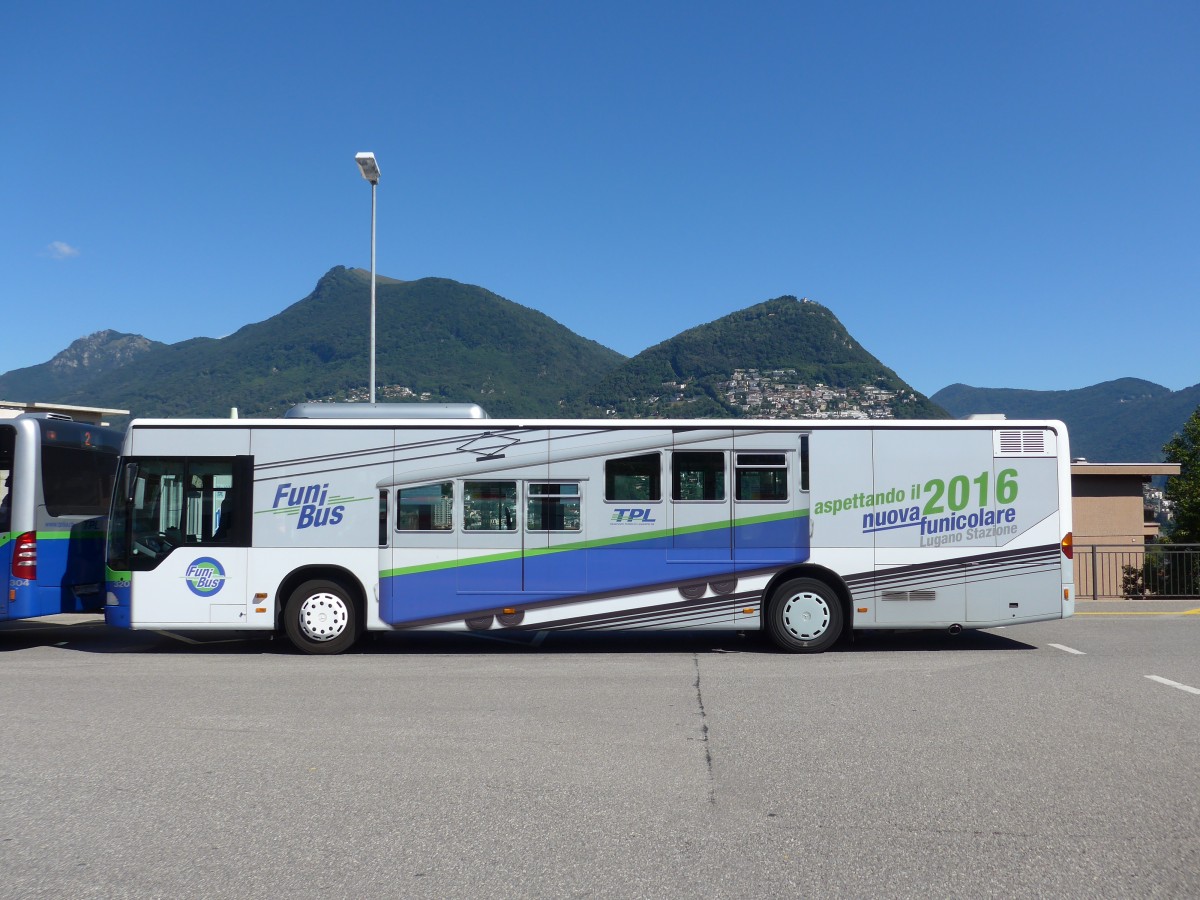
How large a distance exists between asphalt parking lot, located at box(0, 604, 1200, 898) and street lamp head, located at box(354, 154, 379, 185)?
32.5 ft

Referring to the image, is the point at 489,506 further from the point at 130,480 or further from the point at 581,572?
the point at 130,480

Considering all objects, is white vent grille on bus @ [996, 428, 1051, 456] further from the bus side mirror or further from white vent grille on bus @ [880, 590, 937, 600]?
the bus side mirror

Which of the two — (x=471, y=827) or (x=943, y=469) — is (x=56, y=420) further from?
(x=943, y=469)

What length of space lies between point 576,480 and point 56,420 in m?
6.82

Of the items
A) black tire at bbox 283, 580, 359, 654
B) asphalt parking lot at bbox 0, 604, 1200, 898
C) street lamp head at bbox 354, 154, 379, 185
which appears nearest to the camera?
asphalt parking lot at bbox 0, 604, 1200, 898

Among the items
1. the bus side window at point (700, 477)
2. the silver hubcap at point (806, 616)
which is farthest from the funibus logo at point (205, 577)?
the silver hubcap at point (806, 616)

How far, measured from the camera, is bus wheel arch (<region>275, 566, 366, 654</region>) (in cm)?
1208

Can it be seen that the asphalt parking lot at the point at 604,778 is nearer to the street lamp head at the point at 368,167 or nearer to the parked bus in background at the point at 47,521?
the parked bus in background at the point at 47,521

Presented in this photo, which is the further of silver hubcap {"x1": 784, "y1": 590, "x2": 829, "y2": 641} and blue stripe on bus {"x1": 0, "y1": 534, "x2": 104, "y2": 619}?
blue stripe on bus {"x1": 0, "y1": 534, "x2": 104, "y2": 619}

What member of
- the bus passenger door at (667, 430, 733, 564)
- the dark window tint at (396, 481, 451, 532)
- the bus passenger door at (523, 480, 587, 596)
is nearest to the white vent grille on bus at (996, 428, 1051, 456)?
the bus passenger door at (667, 430, 733, 564)

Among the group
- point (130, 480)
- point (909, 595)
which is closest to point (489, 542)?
point (130, 480)

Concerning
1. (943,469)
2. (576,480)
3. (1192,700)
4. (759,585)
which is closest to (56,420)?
(576,480)

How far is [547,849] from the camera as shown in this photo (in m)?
4.99

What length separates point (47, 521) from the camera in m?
12.5
